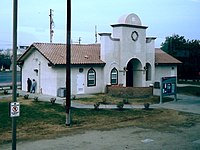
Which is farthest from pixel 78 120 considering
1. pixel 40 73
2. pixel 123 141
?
pixel 40 73

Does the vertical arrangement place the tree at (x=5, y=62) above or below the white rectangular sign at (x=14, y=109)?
above

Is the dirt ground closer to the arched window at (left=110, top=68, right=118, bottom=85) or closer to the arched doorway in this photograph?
the arched window at (left=110, top=68, right=118, bottom=85)

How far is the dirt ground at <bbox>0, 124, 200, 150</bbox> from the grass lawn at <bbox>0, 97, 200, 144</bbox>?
94 cm

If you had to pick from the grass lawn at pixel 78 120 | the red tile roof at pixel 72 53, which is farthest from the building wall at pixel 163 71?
the grass lawn at pixel 78 120

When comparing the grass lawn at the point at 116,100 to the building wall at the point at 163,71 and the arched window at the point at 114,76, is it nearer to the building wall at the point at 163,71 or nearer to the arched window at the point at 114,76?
the arched window at the point at 114,76

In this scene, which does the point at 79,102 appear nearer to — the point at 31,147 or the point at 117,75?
the point at 117,75

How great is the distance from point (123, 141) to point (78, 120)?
5476 millimetres

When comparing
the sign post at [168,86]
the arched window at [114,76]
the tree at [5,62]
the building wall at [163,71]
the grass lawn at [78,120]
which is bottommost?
the grass lawn at [78,120]

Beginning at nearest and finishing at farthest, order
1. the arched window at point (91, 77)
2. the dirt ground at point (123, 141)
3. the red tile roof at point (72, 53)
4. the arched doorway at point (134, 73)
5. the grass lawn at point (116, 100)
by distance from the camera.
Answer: the dirt ground at point (123, 141) < the grass lawn at point (116, 100) < the red tile roof at point (72, 53) < the arched window at point (91, 77) < the arched doorway at point (134, 73)

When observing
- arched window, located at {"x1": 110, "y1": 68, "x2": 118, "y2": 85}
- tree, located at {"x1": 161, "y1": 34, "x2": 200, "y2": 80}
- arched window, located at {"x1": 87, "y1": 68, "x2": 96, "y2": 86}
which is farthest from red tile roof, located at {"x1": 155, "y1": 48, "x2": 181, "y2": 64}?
tree, located at {"x1": 161, "y1": 34, "x2": 200, "y2": 80}

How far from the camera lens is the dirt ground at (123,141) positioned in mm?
14008

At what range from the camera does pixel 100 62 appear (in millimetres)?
33906

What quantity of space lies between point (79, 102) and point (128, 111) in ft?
17.2

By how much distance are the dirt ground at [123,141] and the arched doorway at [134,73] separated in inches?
807
